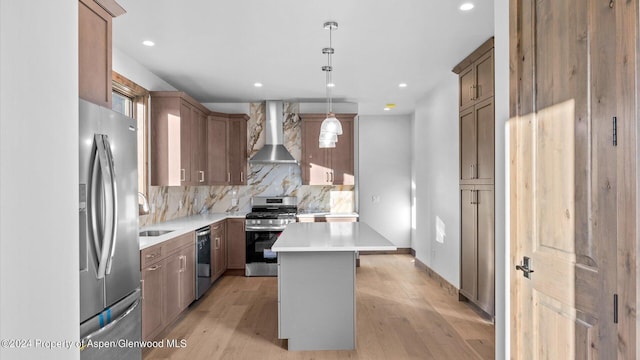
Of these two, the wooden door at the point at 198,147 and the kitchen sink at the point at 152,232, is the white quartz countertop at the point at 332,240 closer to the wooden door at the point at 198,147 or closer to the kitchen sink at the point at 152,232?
the kitchen sink at the point at 152,232

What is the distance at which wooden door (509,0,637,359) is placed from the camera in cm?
129

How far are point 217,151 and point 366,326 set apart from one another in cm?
334

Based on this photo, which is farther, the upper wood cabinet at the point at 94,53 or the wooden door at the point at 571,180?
the upper wood cabinet at the point at 94,53

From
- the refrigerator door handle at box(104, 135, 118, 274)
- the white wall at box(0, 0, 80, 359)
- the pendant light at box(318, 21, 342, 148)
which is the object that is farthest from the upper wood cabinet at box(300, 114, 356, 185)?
the white wall at box(0, 0, 80, 359)

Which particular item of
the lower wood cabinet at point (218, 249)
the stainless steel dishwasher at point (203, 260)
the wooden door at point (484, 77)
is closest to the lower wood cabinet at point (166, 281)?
the stainless steel dishwasher at point (203, 260)

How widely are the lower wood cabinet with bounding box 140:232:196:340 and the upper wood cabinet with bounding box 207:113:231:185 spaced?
1609 millimetres

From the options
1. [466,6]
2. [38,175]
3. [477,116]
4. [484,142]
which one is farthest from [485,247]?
[38,175]

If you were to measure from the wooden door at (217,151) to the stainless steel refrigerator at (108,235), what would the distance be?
3.18 metres

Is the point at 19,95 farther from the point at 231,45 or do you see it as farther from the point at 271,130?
the point at 271,130

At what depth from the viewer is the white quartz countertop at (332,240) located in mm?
2645

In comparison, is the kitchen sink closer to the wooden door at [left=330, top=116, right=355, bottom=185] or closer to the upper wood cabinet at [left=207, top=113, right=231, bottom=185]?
the upper wood cabinet at [left=207, top=113, right=231, bottom=185]

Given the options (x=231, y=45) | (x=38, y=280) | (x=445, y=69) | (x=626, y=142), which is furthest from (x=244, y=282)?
(x=626, y=142)

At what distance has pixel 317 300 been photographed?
302 centimetres

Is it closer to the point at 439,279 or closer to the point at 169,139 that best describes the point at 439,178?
the point at 439,279
